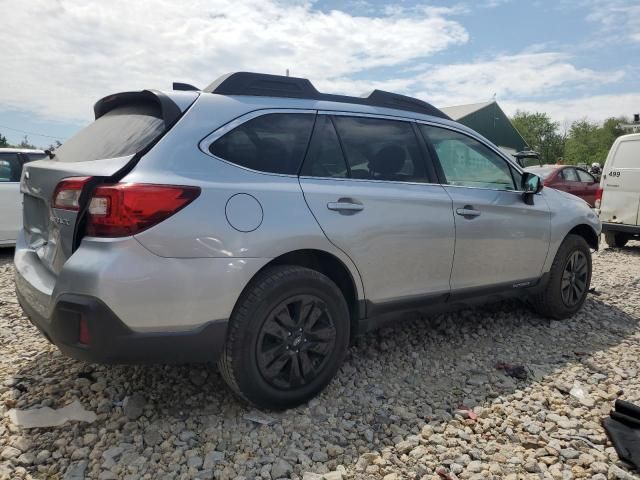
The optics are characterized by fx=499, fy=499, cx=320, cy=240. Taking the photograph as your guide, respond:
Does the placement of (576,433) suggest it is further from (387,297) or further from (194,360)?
(194,360)

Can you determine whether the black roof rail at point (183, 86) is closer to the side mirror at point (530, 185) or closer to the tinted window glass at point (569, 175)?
the side mirror at point (530, 185)

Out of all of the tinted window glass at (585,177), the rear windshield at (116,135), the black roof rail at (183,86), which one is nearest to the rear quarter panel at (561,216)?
the black roof rail at (183,86)

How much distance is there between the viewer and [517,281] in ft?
13.4

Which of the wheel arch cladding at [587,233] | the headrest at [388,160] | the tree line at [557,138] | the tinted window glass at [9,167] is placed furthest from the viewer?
the tree line at [557,138]

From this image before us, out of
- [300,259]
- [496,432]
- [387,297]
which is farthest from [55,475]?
[496,432]

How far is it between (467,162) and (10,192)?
6.39 metres

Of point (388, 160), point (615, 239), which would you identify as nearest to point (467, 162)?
point (388, 160)

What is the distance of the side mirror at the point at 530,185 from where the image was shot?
4062mm

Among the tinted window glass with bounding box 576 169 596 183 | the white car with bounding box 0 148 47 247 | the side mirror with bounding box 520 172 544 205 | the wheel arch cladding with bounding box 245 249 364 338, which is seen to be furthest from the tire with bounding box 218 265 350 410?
the tinted window glass with bounding box 576 169 596 183

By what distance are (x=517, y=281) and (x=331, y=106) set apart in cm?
217

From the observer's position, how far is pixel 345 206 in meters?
2.86

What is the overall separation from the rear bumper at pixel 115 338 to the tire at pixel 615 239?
8579 millimetres

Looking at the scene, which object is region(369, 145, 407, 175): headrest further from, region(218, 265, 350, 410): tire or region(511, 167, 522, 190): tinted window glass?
region(511, 167, 522, 190): tinted window glass

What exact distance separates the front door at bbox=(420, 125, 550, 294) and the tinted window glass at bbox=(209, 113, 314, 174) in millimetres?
1105
